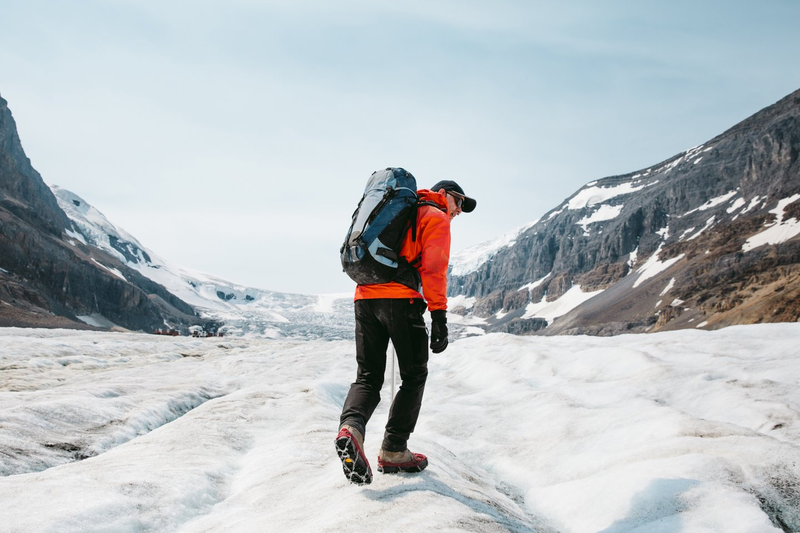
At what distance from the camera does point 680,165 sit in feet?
628

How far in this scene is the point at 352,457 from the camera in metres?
3.83

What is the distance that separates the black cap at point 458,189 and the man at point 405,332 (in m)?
0.57

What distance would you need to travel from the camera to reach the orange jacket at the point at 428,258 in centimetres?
414

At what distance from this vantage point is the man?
13.7 ft

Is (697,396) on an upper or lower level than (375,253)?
lower

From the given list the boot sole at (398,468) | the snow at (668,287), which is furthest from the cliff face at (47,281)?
the snow at (668,287)

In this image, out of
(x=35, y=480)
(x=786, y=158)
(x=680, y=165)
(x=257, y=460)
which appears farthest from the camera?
(x=680, y=165)

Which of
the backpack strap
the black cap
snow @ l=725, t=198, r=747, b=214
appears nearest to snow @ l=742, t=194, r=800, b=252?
snow @ l=725, t=198, r=747, b=214

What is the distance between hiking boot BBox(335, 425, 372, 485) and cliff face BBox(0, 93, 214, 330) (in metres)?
78.9

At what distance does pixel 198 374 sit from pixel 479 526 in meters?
16.8

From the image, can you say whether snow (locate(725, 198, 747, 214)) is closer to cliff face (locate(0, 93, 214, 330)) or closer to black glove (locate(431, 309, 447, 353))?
black glove (locate(431, 309, 447, 353))

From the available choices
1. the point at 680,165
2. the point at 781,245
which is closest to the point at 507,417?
the point at 781,245

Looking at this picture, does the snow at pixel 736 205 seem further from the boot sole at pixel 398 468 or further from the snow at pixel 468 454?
the boot sole at pixel 398 468

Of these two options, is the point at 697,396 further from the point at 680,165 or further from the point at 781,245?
the point at 680,165
